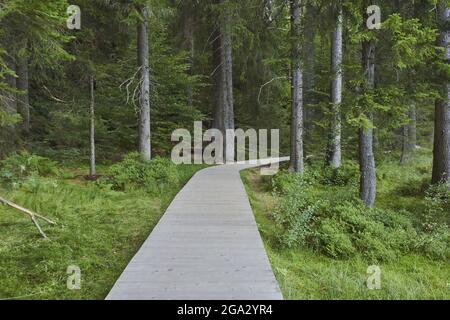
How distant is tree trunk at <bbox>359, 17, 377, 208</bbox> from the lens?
778 centimetres

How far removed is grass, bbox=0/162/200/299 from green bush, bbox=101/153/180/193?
0.42m

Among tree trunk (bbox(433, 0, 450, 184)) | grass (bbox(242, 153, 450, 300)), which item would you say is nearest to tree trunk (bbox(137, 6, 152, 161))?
grass (bbox(242, 153, 450, 300))

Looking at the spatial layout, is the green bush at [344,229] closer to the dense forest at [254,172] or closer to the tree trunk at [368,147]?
the dense forest at [254,172]

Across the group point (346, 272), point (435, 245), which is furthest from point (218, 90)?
point (346, 272)

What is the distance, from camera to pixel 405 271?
5.81 meters

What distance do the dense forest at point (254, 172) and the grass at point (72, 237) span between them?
3 centimetres

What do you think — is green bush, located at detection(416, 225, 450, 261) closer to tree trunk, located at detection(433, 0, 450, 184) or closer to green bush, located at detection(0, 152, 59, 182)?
tree trunk, located at detection(433, 0, 450, 184)

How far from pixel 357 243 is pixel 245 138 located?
723 inches

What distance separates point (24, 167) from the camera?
321 inches

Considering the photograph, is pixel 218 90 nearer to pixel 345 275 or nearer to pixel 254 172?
pixel 254 172

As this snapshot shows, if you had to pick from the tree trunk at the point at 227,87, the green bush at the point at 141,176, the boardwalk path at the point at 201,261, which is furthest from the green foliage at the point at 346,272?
the tree trunk at the point at 227,87

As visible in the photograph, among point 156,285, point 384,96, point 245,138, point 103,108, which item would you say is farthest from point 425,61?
point 245,138

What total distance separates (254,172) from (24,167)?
9.24 metres
